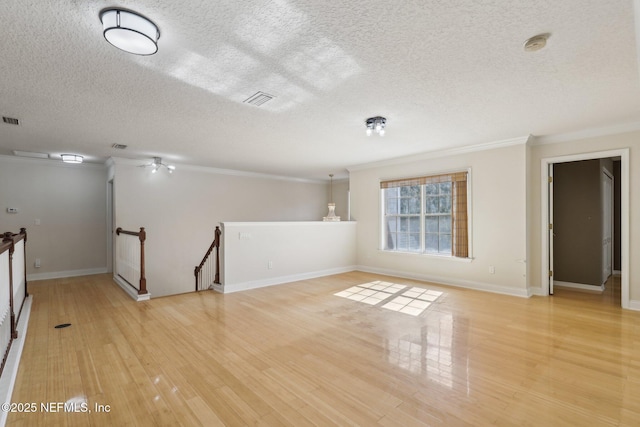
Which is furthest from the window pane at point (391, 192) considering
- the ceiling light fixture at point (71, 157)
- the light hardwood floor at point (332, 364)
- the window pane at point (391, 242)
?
the ceiling light fixture at point (71, 157)

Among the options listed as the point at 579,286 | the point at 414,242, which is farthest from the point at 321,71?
the point at 579,286

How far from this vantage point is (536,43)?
2.14m

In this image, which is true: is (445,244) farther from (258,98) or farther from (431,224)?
(258,98)

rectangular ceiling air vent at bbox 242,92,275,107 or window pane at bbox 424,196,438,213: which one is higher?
rectangular ceiling air vent at bbox 242,92,275,107

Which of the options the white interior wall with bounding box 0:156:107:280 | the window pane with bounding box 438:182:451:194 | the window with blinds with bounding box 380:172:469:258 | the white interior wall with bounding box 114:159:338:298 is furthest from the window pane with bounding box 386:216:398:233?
the white interior wall with bounding box 0:156:107:280

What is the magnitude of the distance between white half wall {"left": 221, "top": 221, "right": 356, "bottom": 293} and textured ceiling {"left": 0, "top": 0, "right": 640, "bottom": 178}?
69.7 inches

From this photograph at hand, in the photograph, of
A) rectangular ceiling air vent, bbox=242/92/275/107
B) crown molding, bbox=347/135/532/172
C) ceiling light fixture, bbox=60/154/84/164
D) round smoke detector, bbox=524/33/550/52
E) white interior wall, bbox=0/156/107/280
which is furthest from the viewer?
white interior wall, bbox=0/156/107/280

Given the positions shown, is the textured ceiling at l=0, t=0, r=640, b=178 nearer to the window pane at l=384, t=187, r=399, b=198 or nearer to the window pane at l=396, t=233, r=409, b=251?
the window pane at l=384, t=187, r=399, b=198

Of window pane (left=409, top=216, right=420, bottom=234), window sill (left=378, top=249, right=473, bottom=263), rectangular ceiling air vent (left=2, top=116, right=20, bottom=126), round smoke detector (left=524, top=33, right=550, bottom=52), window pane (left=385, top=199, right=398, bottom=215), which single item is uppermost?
round smoke detector (left=524, top=33, right=550, bottom=52)

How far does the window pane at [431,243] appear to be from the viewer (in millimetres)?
5883

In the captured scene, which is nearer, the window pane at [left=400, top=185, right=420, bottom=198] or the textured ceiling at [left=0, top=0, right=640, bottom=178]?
the textured ceiling at [left=0, top=0, right=640, bottom=178]

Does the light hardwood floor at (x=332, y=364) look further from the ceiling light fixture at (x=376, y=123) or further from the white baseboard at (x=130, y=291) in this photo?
the ceiling light fixture at (x=376, y=123)

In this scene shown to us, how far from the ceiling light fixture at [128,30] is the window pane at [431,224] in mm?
5267

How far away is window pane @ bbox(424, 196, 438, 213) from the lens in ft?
19.3
